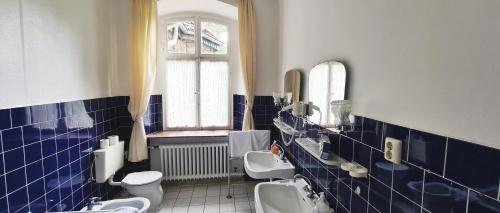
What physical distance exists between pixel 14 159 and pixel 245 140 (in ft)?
6.67

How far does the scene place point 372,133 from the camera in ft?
3.79

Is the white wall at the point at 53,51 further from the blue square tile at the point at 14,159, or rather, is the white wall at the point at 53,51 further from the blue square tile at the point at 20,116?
the blue square tile at the point at 14,159

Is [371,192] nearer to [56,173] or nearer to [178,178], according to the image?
[56,173]

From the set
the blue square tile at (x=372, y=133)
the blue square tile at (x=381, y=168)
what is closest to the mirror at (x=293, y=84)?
the blue square tile at (x=372, y=133)

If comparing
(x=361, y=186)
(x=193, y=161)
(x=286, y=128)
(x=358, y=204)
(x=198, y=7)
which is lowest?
(x=193, y=161)

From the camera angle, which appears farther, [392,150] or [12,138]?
[12,138]

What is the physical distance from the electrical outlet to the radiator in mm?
2433

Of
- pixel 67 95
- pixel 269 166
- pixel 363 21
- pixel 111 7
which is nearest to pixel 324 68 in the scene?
pixel 363 21

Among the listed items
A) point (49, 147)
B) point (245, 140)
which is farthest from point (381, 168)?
point (49, 147)

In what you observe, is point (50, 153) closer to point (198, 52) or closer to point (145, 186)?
point (145, 186)

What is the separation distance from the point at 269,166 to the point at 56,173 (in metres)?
1.85

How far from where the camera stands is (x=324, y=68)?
1.70 meters

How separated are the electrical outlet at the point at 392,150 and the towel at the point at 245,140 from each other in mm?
2005

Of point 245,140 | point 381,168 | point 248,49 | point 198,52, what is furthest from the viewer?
point 198,52
